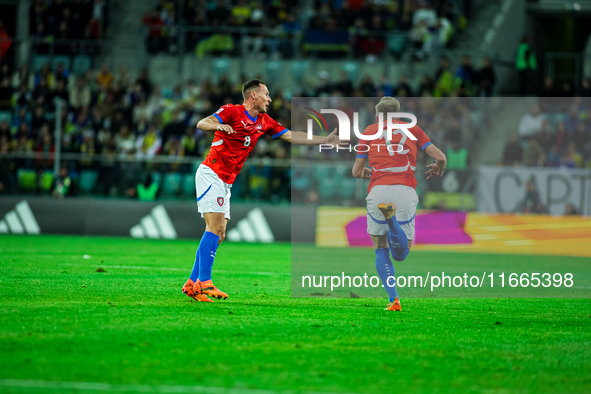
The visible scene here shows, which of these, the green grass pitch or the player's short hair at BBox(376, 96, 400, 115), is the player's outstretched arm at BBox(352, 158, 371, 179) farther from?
the green grass pitch

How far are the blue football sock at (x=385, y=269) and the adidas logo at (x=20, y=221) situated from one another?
543 inches

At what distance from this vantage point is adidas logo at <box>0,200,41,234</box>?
2155cm

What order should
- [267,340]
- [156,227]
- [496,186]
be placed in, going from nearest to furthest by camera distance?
[267,340]
[496,186]
[156,227]

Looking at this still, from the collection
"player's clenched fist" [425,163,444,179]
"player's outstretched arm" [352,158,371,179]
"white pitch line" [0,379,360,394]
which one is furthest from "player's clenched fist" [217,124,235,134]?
"white pitch line" [0,379,360,394]

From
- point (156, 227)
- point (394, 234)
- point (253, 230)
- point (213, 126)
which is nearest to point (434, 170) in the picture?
point (394, 234)

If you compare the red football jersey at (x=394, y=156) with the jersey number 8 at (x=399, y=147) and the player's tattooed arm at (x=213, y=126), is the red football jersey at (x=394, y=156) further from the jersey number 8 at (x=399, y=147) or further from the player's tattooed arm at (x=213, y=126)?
the player's tattooed arm at (x=213, y=126)

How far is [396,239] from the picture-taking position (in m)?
10.2

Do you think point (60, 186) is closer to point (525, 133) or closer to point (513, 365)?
point (525, 133)

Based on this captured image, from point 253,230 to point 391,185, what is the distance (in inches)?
449

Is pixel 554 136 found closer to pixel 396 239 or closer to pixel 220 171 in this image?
pixel 396 239

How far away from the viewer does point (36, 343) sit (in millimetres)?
7195

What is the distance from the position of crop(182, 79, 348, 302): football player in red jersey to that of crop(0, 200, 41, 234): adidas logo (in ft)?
40.6

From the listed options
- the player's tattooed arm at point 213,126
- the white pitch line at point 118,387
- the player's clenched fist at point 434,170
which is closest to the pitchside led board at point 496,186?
the player's clenched fist at point 434,170

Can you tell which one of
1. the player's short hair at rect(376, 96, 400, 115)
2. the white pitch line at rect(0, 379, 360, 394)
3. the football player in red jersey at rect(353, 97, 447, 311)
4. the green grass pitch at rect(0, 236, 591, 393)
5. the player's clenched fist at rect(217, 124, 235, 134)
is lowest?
the green grass pitch at rect(0, 236, 591, 393)
